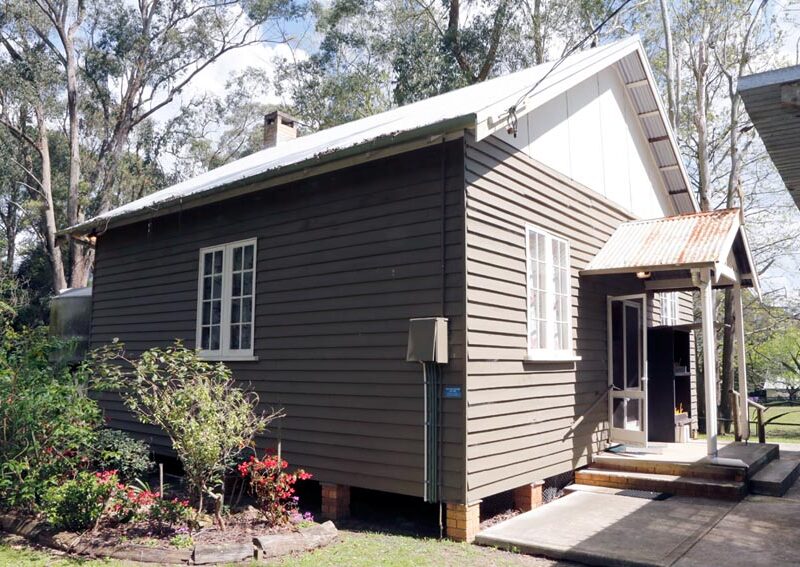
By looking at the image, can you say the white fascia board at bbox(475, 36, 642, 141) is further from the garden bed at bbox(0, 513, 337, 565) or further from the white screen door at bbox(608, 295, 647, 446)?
the garden bed at bbox(0, 513, 337, 565)

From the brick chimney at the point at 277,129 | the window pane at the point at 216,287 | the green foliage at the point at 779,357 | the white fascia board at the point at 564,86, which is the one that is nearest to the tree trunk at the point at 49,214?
the brick chimney at the point at 277,129

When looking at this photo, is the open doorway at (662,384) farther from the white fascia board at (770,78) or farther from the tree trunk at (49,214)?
the tree trunk at (49,214)

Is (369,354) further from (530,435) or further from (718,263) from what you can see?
(718,263)

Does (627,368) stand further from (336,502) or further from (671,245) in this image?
(336,502)

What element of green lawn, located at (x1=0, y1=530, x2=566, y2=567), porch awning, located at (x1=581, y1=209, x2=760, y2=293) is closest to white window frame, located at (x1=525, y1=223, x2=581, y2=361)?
porch awning, located at (x1=581, y1=209, x2=760, y2=293)

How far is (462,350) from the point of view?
20.2 feet

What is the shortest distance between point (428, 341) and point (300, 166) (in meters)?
2.56

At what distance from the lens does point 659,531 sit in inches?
234

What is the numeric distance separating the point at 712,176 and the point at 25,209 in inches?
1114

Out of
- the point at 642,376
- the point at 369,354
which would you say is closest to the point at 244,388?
the point at 369,354

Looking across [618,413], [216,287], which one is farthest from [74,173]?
[618,413]

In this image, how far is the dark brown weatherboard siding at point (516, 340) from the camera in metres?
6.34

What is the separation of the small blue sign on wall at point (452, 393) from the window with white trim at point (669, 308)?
654 cm

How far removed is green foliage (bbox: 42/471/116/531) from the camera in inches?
235
